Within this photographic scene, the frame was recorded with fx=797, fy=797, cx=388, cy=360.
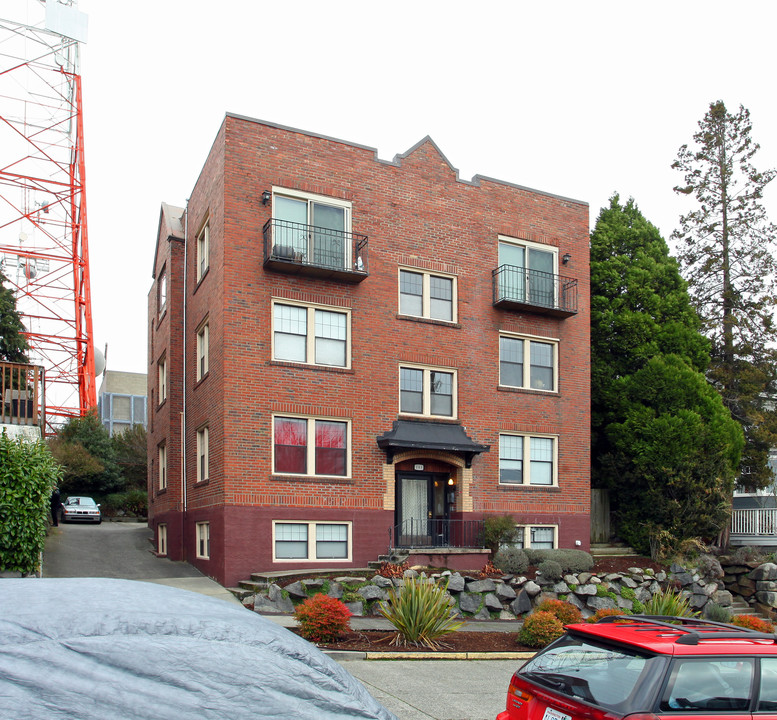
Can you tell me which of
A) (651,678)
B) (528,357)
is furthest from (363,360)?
(651,678)

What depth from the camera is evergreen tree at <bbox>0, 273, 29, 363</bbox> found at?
25.4 meters

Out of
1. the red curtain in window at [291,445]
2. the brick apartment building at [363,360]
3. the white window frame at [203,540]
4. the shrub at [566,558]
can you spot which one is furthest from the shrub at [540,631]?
the white window frame at [203,540]

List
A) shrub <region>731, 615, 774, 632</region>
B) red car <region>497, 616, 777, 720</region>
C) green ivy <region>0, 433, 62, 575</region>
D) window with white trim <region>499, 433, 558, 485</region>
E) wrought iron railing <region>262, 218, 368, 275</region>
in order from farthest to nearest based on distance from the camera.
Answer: window with white trim <region>499, 433, 558, 485</region> → wrought iron railing <region>262, 218, 368, 275</region> → shrub <region>731, 615, 774, 632</region> → green ivy <region>0, 433, 62, 575</region> → red car <region>497, 616, 777, 720</region>

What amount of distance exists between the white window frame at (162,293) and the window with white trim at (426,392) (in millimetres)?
9523

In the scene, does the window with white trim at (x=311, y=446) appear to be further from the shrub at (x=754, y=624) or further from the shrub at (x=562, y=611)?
the shrub at (x=754, y=624)

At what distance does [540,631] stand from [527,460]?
9.82m

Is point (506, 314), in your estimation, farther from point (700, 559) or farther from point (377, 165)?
point (700, 559)

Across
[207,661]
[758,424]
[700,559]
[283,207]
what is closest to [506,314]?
[283,207]

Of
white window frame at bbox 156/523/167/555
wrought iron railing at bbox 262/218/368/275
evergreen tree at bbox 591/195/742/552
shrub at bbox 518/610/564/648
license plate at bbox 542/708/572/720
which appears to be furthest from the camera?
white window frame at bbox 156/523/167/555

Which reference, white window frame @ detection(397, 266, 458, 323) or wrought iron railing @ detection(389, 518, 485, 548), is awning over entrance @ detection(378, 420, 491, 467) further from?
white window frame @ detection(397, 266, 458, 323)

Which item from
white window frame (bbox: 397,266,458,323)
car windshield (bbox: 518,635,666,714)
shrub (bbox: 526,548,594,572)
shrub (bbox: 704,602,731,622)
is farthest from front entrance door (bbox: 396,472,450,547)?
car windshield (bbox: 518,635,666,714)

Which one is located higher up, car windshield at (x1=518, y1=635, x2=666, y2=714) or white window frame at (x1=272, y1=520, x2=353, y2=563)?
car windshield at (x1=518, y1=635, x2=666, y2=714)

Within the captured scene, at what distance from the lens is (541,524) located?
23.1m

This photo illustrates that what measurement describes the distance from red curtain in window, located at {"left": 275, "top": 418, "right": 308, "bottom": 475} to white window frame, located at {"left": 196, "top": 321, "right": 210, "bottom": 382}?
2.96 meters
